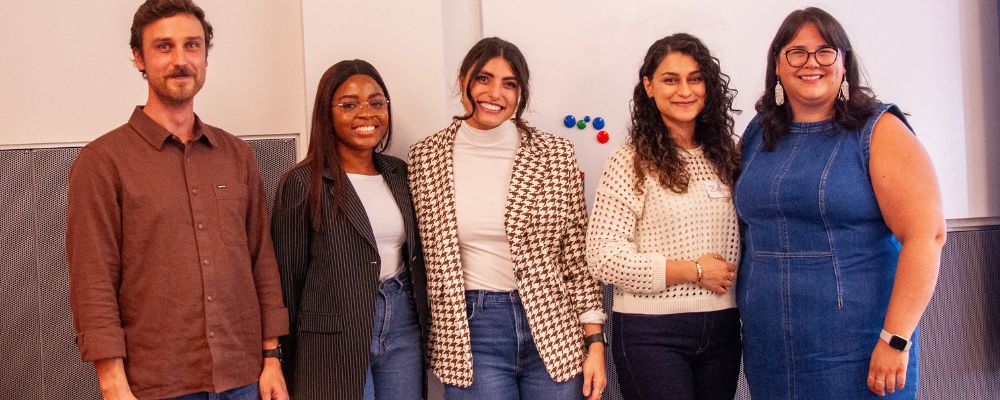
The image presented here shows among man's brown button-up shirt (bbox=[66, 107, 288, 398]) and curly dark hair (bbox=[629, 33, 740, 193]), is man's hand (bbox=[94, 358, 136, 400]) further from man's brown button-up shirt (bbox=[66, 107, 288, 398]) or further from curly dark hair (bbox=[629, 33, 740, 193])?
curly dark hair (bbox=[629, 33, 740, 193])

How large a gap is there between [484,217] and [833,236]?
2.80ft

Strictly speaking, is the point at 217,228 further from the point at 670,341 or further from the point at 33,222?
the point at 670,341

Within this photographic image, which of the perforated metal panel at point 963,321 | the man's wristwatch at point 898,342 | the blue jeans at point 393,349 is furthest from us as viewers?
the perforated metal panel at point 963,321

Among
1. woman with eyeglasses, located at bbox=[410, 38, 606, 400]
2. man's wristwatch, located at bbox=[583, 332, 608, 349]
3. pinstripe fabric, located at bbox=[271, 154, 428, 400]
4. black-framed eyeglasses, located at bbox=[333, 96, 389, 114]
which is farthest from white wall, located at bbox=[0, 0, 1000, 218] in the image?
man's wristwatch, located at bbox=[583, 332, 608, 349]

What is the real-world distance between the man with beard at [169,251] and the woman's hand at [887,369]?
139 centimetres

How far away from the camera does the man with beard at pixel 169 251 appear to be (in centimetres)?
154

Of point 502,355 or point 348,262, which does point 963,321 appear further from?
point 348,262

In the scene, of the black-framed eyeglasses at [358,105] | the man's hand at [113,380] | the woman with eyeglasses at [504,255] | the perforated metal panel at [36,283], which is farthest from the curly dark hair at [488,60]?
the perforated metal panel at [36,283]

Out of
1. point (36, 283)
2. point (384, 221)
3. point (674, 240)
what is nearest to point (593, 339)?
point (674, 240)

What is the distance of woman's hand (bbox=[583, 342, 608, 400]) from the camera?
192cm

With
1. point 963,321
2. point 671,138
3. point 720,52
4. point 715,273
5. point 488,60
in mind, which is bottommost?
point 963,321

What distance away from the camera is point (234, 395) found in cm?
169

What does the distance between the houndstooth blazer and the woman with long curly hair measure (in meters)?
0.09

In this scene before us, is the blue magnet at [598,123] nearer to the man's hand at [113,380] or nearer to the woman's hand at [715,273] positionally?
the woman's hand at [715,273]
